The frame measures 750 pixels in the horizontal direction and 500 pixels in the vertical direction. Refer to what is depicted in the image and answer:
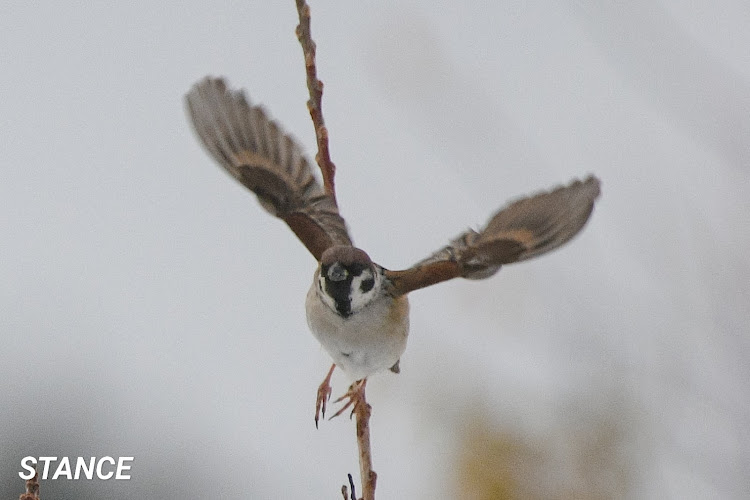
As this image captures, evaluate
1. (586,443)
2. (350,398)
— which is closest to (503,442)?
(586,443)

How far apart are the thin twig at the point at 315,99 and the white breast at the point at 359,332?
1.18ft

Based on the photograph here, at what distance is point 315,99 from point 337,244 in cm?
60

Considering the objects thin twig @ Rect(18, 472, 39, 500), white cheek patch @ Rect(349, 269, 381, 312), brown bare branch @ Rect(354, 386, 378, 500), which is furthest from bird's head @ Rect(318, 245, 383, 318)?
thin twig @ Rect(18, 472, 39, 500)

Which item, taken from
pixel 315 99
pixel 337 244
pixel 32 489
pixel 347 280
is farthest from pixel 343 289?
pixel 32 489

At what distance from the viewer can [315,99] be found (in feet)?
9.65

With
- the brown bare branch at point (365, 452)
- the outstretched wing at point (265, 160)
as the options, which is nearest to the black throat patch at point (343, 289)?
the outstretched wing at point (265, 160)

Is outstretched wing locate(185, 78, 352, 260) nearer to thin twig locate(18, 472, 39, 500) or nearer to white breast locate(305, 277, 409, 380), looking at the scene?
white breast locate(305, 277, 409, 380)

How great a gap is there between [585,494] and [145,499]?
616 inches

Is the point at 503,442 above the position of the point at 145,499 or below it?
below

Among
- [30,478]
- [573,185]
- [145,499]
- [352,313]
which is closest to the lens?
[30,478]

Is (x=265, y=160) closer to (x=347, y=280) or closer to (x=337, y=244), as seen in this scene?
(x=337, y=244)

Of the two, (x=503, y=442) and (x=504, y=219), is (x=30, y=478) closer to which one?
(x=504, y=219)

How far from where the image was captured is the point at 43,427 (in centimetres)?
1916

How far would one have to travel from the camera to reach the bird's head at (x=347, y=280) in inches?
126
